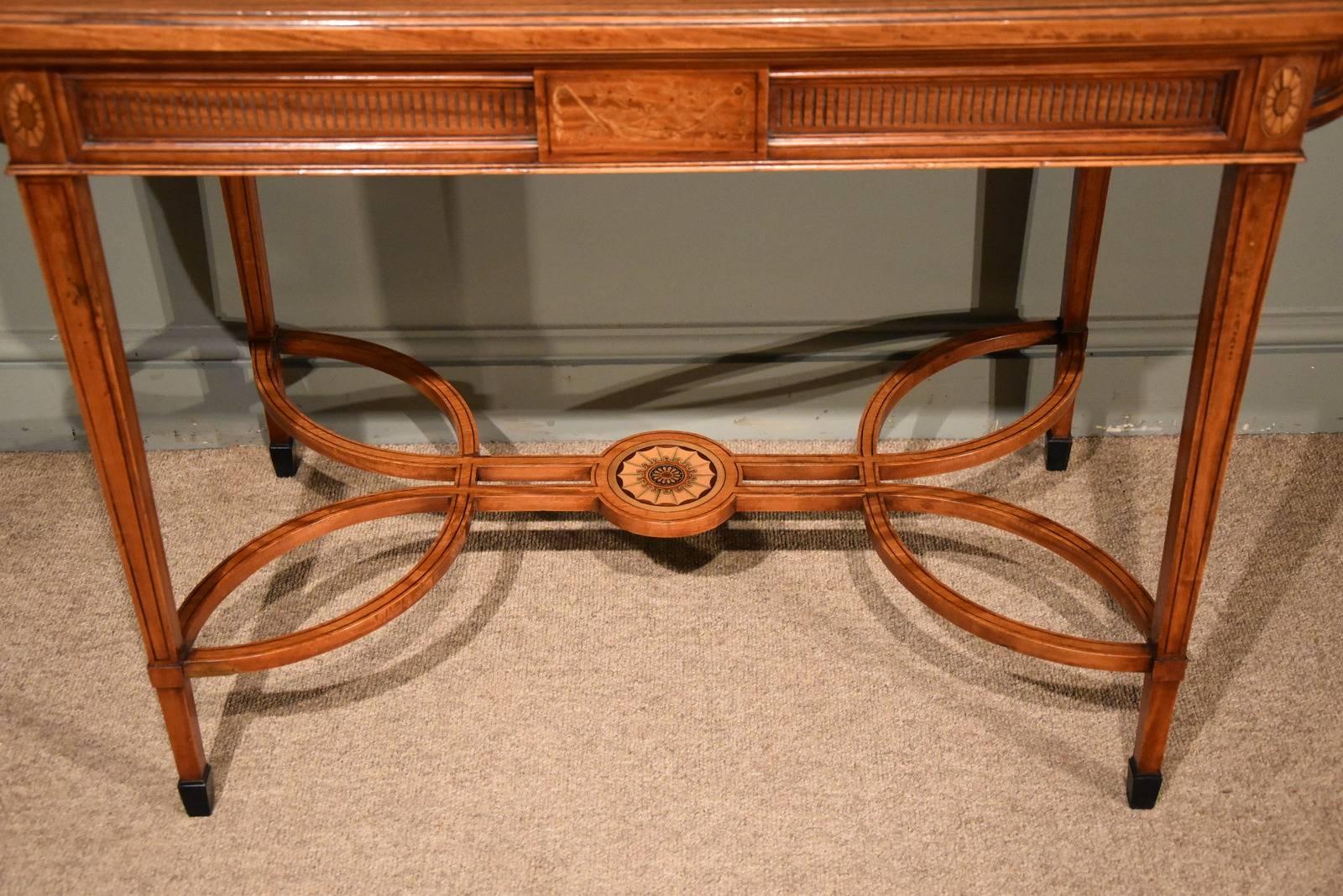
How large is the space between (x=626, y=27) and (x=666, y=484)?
897 millimetres

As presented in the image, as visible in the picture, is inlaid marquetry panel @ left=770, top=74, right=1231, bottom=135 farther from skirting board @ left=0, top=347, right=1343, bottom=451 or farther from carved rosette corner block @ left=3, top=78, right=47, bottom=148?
skirting board @ left=0, top=347, right=1343, bottom=451

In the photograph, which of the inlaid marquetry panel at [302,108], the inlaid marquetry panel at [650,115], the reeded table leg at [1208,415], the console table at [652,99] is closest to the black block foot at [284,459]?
the console table at [652,99]

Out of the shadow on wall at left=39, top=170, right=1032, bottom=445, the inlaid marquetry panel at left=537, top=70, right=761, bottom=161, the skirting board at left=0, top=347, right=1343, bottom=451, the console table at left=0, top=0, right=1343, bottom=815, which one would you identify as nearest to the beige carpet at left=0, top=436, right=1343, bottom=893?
the skirting board at left=0, top=347, right=1343, bottom=451

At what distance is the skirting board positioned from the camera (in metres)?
2.53

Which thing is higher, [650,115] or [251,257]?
[650,115]

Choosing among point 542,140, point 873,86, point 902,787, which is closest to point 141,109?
point 542,140

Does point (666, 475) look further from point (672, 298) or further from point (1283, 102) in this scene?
point (1283, 102)

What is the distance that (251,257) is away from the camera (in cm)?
223

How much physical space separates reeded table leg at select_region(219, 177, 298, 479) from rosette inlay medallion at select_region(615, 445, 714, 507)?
0.67 metres

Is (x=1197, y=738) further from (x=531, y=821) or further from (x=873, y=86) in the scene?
(x=873, y=86)

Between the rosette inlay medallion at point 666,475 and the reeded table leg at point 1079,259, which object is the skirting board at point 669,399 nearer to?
the reeded table leg at point 1079,259

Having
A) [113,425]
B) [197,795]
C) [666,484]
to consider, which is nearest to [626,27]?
[113,425]

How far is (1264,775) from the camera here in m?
1.89

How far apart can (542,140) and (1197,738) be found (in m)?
1.28
